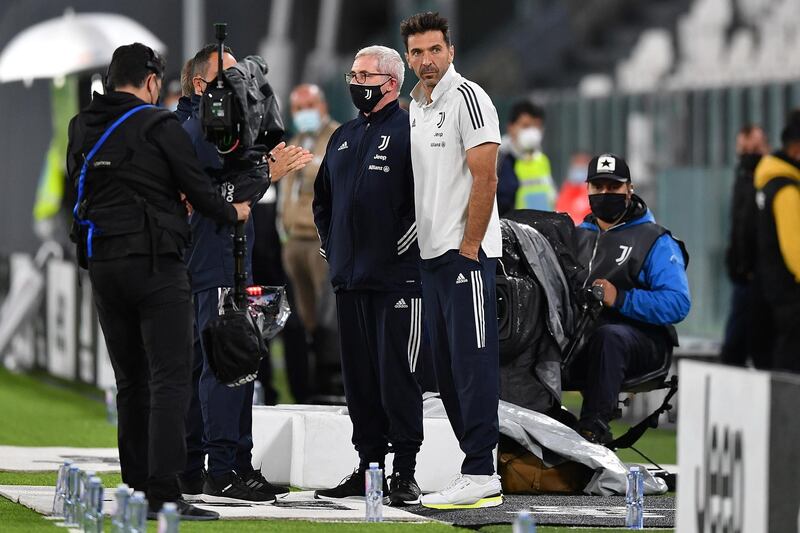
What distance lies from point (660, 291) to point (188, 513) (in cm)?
297

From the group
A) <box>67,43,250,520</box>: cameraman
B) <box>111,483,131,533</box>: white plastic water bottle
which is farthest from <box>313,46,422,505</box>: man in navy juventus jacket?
<box>111,483,131,533</box>: white plastic water bottle

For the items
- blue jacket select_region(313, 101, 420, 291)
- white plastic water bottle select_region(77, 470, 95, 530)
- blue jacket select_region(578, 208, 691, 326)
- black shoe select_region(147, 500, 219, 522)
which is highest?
blue jacket select_region(313, 101, 420, 291)

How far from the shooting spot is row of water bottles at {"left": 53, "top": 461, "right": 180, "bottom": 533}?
5.94 meters

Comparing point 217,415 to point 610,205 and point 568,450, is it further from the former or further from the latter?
point 610,205

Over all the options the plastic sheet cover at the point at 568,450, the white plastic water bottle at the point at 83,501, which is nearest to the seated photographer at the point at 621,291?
the plastic sheet cover at the point at 568,450

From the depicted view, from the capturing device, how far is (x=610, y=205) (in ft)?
31.3

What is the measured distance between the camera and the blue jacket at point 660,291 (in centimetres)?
918

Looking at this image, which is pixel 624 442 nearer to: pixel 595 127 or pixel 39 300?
pixel 39 300

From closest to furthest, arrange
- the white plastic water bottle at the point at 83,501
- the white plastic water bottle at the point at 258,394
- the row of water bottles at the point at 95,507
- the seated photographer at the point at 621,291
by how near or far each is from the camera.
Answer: the row of water bottles at the point at 95,507 < the white plastic water bottle at the point at 83,501 < the seated photographer at the point at 621,291 < the white plastic water bottle at the point at 258,394

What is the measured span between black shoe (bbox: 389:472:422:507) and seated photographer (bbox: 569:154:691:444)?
46.0 inches

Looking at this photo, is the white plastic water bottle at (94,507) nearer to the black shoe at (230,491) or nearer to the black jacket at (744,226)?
the black shoe at (230,491)

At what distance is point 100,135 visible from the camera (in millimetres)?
7164

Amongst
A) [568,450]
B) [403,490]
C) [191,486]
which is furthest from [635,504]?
[191,486]

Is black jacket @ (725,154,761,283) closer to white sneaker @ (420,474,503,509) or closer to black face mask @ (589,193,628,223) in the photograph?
black face mask @ (589,193,628,223)
